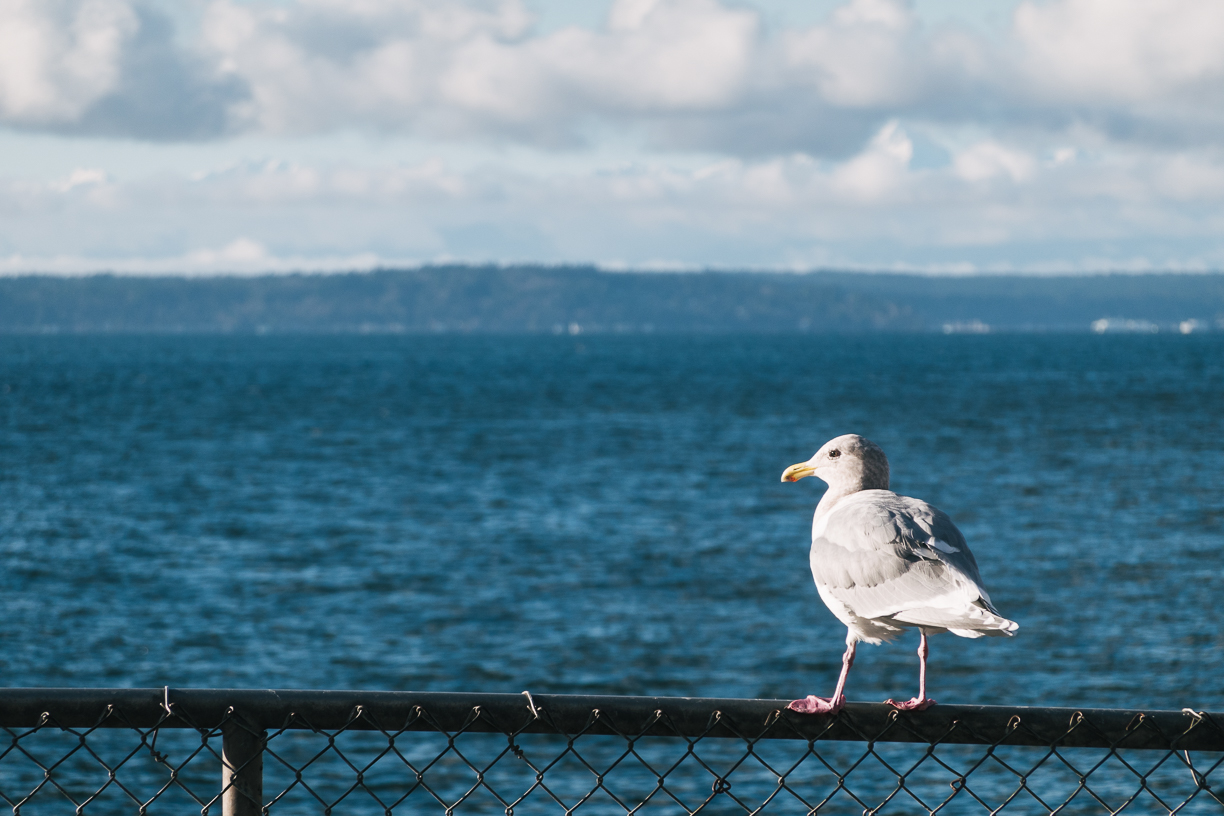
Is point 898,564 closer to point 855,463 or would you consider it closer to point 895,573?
point 895,573

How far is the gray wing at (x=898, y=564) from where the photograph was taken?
3.99m

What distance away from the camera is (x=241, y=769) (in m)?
3.26

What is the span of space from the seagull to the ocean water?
15150mm

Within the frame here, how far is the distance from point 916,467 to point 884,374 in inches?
3161

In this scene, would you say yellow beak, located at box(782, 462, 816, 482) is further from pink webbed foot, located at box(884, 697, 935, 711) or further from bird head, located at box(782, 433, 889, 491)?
pink webbed foot, located at box(884, 697, 935, 711)

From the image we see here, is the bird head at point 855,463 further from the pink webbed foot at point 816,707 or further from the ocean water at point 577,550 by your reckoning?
the ocean water at point 577,550

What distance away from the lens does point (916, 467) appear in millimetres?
51219

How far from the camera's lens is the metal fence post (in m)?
3.26

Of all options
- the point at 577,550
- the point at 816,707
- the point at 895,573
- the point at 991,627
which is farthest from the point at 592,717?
the point at 577,550

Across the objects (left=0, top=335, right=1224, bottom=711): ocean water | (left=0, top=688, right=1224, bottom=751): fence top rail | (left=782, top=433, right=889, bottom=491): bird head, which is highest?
(left=782, top=433, right=889, bottom=491): bird head

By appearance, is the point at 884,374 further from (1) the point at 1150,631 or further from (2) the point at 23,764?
(2) the point at 23,764

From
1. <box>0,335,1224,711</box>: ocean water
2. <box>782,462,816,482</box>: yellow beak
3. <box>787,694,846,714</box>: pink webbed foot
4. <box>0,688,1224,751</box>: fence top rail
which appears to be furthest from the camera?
<box>0,335,1224,711</box>: ocean water

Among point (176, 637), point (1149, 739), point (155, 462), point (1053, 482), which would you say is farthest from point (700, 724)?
point (155, 462)

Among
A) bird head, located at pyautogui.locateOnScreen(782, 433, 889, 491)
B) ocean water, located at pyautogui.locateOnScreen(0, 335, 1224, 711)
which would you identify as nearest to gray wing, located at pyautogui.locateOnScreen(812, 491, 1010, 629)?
bird head, located at pyautogui.locateOnScreen(782, 433, 889, 491)
